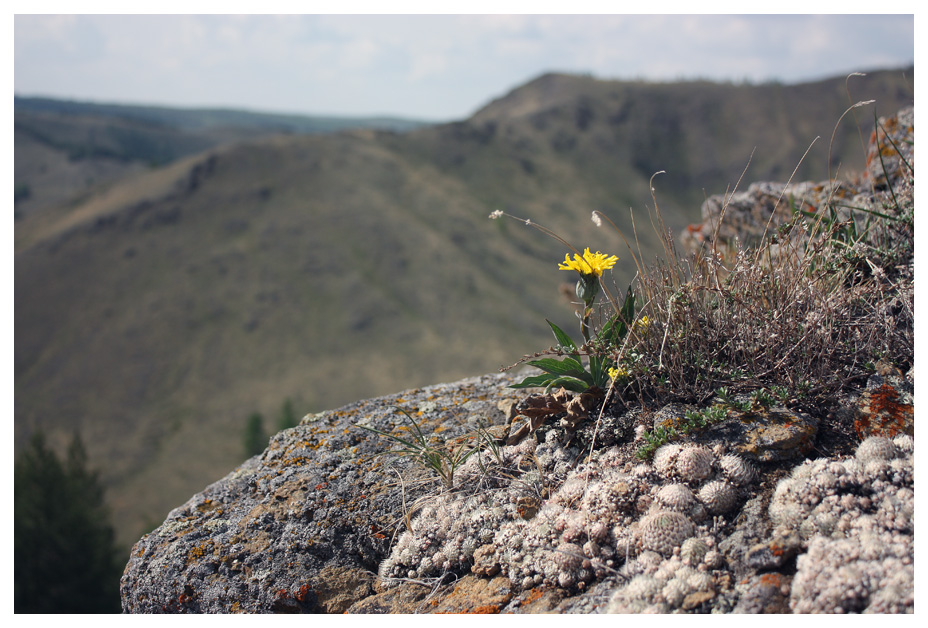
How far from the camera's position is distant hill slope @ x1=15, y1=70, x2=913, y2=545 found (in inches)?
1455

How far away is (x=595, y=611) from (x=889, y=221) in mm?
2501

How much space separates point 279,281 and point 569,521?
44.6 meters

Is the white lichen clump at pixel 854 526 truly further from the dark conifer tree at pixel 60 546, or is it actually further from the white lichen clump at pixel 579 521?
the dark conifer tree at pixel 60 546

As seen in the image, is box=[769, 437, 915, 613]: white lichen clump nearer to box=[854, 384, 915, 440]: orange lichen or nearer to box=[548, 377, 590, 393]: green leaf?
box=[854, 384, 915, 440]: orange lichen

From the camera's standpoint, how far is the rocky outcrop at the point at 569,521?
5.91ft

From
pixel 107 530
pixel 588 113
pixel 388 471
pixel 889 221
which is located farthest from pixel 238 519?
pixel 588 113

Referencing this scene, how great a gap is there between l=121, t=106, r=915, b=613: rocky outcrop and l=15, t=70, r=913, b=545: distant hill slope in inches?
1225

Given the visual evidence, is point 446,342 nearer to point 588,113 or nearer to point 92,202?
point 92,202

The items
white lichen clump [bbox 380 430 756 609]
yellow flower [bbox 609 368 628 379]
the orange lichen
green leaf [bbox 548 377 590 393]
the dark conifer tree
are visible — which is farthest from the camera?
the dark conifer tree

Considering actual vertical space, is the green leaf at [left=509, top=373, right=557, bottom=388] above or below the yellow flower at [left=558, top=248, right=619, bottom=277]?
below

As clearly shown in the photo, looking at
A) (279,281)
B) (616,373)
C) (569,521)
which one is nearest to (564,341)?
(616,373)

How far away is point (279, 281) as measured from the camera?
44.2 m

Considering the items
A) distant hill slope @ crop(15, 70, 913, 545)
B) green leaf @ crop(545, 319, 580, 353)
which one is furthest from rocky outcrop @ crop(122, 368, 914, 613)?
distant hill slope @ crop(15, 70, 913, 545)

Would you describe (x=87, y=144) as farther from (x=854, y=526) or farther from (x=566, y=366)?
(x=854, y=526)
